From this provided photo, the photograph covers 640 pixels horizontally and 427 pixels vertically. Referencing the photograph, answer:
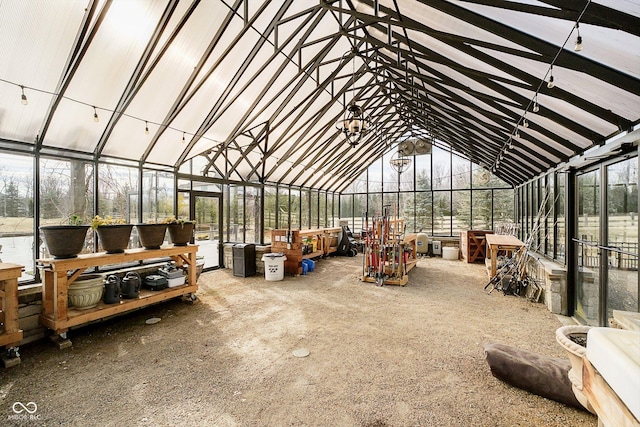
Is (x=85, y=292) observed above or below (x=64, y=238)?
below

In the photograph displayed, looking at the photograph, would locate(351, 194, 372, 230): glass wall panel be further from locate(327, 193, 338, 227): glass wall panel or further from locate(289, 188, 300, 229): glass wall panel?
locate(289, 188, 300, 229): glass wall panel

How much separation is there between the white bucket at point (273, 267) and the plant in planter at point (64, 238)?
157 inches

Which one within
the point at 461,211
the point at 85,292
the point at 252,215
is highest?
the point at 461,211

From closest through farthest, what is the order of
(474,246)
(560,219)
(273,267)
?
(560,219)
(273,267)
(474,246)

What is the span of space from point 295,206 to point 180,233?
594 centimetres

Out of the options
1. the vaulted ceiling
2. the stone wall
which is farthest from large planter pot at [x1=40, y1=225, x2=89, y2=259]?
the stone wall

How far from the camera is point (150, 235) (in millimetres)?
4828

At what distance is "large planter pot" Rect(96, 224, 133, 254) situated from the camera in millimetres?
4203

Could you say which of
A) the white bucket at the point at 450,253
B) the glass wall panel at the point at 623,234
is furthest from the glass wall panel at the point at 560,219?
the white bucket at the point at 450,253

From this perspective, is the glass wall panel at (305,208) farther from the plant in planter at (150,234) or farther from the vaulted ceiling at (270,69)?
the plant in planter at (150,234)

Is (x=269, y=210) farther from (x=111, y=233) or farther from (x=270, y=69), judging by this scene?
(x=111, y=233)

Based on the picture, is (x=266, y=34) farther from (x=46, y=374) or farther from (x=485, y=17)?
(x=46, y=374)

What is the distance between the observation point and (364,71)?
7.07 meters

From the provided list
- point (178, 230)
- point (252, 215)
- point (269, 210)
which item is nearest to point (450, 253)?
point (269, 210)
